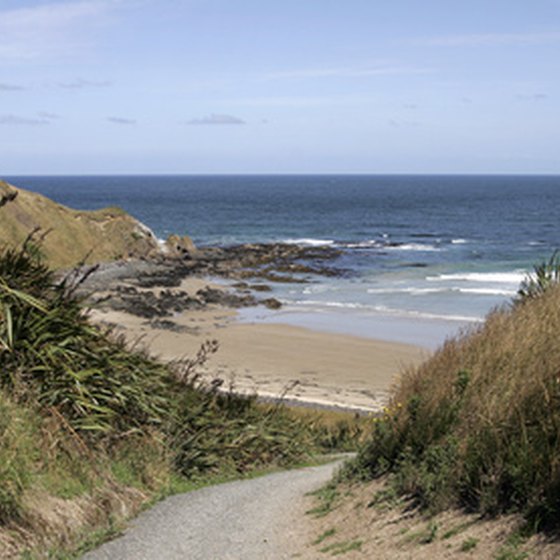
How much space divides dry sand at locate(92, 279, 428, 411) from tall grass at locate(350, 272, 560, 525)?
1167 cm

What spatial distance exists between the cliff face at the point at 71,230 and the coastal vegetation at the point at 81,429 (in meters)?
34.7

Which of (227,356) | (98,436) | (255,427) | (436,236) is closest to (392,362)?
(227,356)

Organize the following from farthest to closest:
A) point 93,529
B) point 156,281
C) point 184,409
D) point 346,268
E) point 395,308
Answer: point 346,268 → point 156,281 → point 395,308 → point 184,409 → point 93,529

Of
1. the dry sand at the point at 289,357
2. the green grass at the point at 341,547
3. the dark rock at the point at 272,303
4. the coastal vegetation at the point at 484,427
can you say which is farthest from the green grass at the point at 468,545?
the dark rock at the point at 272,303

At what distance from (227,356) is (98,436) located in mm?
18064

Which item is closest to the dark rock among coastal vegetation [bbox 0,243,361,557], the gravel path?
coastal vegetation [bbox 0,243,361,557]

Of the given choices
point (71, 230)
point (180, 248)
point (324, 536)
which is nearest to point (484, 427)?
point (324, 536)

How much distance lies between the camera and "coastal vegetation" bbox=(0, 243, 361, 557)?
9250 millimetres

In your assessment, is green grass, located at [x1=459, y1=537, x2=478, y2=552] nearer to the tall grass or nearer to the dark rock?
the tall grass

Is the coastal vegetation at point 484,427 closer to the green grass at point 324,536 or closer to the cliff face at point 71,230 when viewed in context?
the green grass at point 324,536

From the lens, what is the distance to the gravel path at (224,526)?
8.75m

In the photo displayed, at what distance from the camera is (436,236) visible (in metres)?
82.8

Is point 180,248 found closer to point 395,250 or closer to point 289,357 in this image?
point 395,250

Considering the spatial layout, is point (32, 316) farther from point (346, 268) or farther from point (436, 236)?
point (436, 236)
